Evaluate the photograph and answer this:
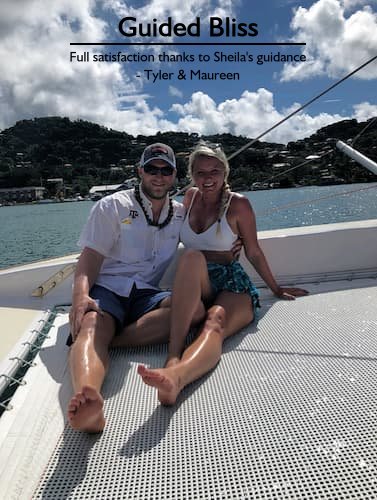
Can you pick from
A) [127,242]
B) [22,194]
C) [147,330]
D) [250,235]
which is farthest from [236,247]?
[22,194]

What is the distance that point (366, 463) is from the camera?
91 cm

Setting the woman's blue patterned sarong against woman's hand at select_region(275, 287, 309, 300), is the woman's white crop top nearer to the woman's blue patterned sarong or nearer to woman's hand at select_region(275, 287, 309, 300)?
the woman's blue patterned sarong

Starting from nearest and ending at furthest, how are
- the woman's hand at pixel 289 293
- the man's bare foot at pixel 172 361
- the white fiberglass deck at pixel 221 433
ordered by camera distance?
the white fiberglass deck at pixel 221 433 < the man's bare foot at pixel 172 361 < the woman's hand at pixel 289 293

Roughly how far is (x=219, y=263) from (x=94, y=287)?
611mm

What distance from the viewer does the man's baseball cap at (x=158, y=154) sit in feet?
5.94

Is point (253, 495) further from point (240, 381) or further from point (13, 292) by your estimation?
point (13, 292)

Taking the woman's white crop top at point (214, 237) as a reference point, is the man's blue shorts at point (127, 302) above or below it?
below

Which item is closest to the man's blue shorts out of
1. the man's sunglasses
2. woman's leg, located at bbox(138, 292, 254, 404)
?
woman's leg, located at bbox(138, 292, 254, 404)

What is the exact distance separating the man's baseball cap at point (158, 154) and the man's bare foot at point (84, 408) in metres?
1.10

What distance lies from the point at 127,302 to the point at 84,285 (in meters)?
0.22

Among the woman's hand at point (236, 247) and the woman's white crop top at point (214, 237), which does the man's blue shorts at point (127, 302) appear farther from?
the woman's hand at point (236, 247)

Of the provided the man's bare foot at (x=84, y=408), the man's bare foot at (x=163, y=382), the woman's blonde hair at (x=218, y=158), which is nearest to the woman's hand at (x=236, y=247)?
the woman's blonde hair at (x=218, y=158)

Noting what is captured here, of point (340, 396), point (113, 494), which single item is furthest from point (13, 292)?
point (340, 396)

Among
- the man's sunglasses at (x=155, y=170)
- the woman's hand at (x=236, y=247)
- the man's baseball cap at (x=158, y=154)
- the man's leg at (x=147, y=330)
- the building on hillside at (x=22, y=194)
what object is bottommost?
the building on hillside at (x=22, y=194)
